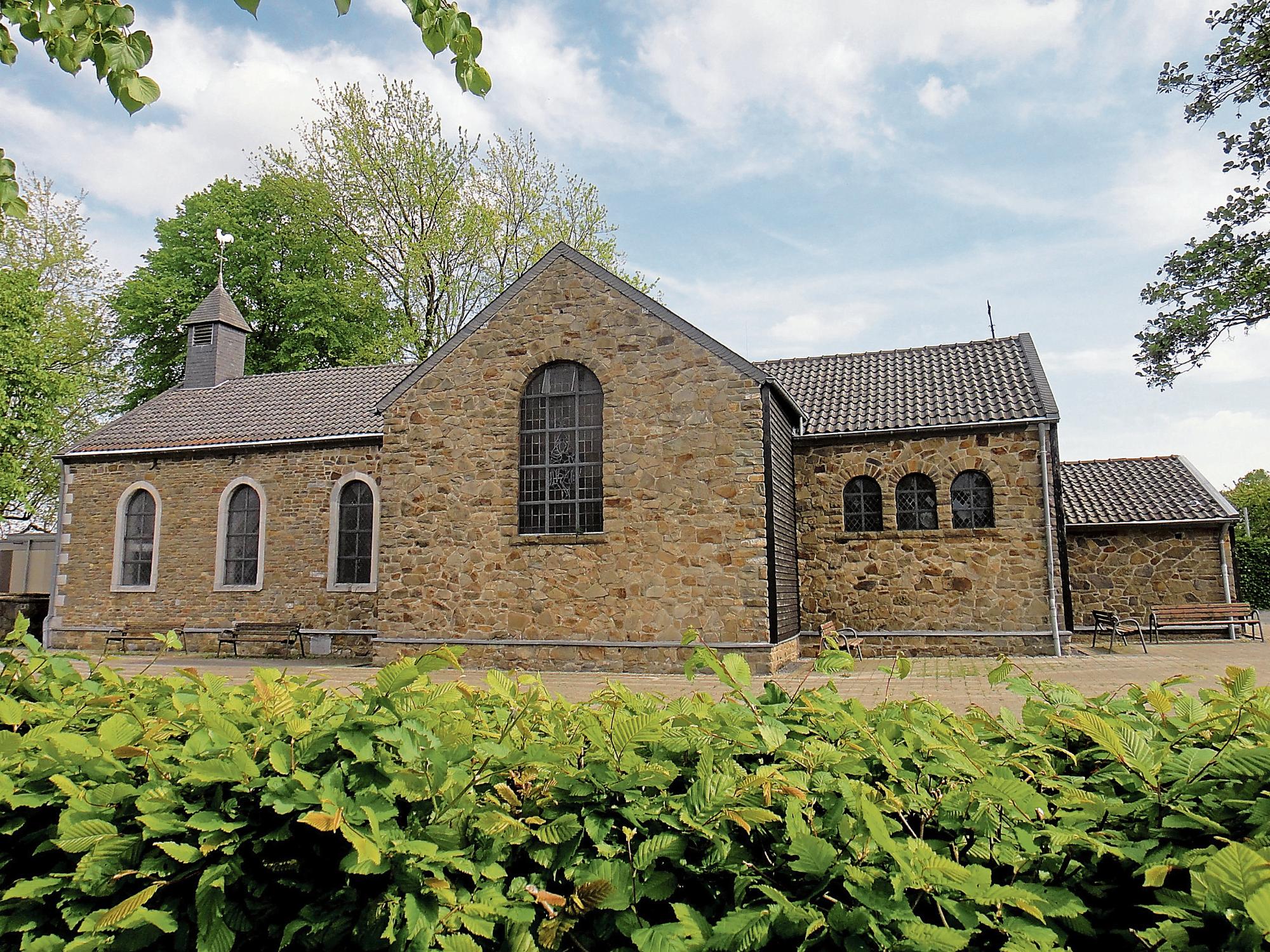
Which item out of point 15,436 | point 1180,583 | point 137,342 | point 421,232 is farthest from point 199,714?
point 137,342

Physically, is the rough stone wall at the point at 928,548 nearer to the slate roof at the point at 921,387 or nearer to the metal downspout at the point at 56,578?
the slate roof at the point at 921,387

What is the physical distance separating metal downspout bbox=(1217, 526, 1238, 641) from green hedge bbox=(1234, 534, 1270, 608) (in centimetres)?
1146

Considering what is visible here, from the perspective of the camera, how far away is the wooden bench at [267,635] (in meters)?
18.9

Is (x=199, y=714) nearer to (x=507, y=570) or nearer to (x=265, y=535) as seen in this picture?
(x=507, y=570)

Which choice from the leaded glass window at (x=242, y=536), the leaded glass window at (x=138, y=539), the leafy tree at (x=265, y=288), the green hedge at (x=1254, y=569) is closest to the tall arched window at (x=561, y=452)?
the leaded glass window at (x=242, y=536)

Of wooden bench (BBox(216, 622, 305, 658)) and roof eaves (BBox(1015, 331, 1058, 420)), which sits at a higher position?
roof eaves (BBox(1015, 331, 1058, 420))

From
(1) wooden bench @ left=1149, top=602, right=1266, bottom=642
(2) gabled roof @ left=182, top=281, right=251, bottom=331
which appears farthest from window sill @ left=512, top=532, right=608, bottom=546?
(2) gabled roof @ left=182, top=281, right=251, bottom=331

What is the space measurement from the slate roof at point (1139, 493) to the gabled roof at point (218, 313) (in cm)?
2184

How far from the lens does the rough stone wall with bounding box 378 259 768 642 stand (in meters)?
14.9

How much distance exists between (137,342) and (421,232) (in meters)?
10.8

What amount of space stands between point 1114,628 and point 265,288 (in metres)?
28.1

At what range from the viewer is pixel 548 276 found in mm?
16234

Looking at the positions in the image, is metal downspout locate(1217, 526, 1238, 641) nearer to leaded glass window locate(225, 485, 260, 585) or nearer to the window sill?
the window sill

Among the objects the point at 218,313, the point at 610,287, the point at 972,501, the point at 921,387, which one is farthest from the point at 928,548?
the point at 218,313
